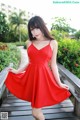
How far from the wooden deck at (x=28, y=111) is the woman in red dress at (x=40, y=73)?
0.79 metres

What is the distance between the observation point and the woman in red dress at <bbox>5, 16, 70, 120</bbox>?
3.03 metres

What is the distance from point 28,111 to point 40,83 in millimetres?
1273

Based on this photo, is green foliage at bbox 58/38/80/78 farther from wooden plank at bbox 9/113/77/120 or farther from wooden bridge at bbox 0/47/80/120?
wooden plank at bbox 9/113/77/120

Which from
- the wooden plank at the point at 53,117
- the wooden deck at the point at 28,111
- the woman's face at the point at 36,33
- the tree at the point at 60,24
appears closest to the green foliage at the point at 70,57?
the wooden deck at the point at 28,111

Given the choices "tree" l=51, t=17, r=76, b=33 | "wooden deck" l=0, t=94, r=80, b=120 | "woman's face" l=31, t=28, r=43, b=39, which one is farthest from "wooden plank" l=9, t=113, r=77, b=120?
"tree" l=51, t=17, r=76, b=33

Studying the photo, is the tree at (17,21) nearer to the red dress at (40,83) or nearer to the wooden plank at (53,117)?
the wooden plank at (53,117)

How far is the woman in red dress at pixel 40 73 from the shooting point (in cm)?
303

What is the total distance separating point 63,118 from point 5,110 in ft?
3.26

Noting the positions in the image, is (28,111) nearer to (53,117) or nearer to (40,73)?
(53,117)

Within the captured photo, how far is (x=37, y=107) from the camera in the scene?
9.97 feet

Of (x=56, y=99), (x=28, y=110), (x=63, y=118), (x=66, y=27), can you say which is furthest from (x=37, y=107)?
(x=66, y=27)

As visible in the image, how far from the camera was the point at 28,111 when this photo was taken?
4168 mm

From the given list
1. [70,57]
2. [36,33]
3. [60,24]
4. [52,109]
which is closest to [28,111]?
[52,109]

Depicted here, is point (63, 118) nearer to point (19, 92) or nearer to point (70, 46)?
point (19, 92)
